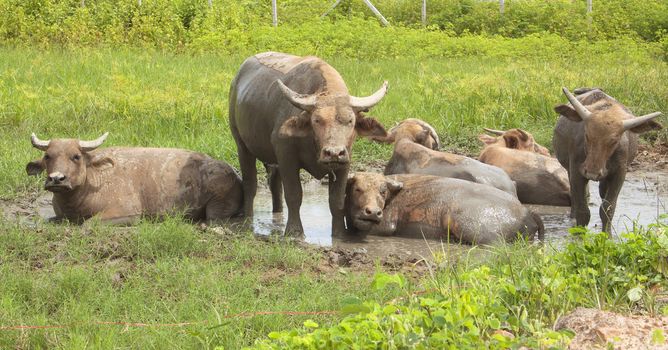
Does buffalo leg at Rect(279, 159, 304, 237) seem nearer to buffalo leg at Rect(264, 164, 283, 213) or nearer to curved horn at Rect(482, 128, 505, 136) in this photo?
buffalo leg at Rect(264, 164, 283, 213)

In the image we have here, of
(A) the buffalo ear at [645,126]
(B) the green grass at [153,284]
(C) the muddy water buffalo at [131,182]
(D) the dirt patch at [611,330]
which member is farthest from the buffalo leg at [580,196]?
(D) the dirt patch at [611,330]

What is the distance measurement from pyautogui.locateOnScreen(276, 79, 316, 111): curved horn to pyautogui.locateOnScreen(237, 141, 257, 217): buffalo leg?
5.41 feet

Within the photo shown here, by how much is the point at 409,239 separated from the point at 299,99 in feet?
5.17

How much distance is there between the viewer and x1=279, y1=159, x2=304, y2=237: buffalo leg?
902cm

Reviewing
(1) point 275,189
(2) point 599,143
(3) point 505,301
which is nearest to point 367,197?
(1) point 275,189

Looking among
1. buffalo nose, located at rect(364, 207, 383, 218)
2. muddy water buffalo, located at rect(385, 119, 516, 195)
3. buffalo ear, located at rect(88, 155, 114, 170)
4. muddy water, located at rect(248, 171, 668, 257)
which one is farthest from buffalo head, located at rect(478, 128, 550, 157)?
buffalo ear, located at rect(88, 155, 114, 170)

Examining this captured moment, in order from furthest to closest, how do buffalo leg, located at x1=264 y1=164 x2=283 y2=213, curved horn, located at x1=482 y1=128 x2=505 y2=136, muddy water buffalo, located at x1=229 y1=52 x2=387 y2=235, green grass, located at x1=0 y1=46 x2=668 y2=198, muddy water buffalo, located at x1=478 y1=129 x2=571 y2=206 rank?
green grass, located at x1=0 y1=46 x2=668 y2=198 < curved horn, located at x1=482 y1=128 x2=505 y2=136 < muddy water buffalo, located at x1=478 y1=129 x2=571 y2=206 < buffalo leg, located at x1=264 y1=164 x2=283 y2=213 < muddy water buffalo, located at x1=229 y1=52 x2=387 y2=235

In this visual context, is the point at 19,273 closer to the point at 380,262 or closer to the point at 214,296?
the point at 214,296

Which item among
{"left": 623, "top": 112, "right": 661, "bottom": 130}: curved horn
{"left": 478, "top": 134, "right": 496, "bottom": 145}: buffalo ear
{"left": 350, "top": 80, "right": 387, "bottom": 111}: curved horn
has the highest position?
{"left": 350, "top": 80, "right": 387, "bottom": 111}: curved horn

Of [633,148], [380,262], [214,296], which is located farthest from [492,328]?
[633,148]

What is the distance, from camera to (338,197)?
9023mm

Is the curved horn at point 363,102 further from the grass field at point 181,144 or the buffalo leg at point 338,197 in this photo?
the grass field at point 181,144

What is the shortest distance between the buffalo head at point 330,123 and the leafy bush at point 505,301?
5.88 ft

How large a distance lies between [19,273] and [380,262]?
2591mm
